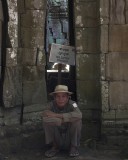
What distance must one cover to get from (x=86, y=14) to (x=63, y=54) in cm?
83

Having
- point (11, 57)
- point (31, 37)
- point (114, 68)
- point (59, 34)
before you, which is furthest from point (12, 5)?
point (59, 34)

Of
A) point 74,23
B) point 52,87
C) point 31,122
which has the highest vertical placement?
point 74,23

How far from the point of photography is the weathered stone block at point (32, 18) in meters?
7.08

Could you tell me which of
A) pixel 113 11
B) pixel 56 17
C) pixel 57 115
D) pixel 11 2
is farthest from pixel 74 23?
pixel 56 17

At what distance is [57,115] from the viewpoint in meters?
6.30

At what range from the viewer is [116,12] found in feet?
23.0

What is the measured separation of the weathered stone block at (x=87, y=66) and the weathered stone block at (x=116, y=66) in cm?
33

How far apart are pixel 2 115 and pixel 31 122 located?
0.59m

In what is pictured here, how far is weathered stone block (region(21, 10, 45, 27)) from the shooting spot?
7078 mm

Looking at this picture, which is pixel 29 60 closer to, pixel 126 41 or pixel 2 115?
pixel 2 115

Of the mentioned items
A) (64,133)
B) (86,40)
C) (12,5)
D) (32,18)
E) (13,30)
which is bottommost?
(64,133)

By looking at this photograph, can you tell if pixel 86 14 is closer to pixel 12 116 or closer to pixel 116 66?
pixel 116 66

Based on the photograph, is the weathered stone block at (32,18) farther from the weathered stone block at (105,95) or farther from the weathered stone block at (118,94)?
the weathered stone block at (118,94)

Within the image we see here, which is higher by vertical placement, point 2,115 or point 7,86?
point 7,86
